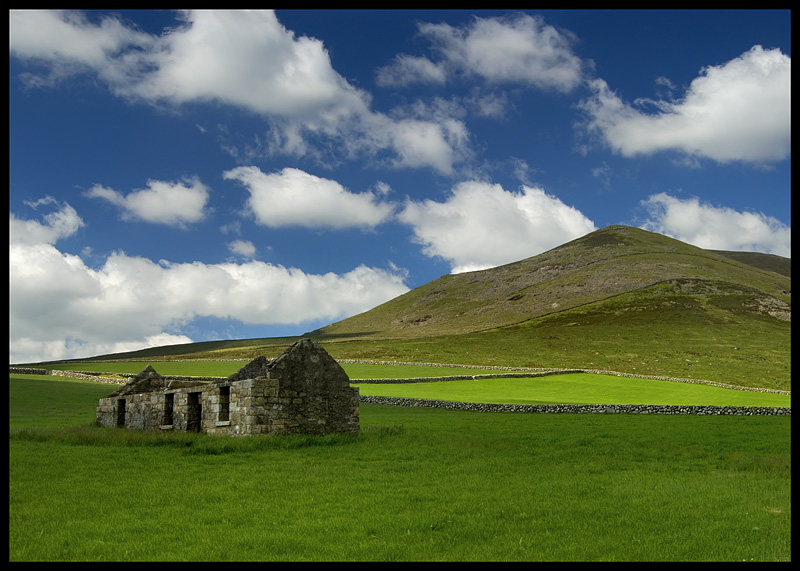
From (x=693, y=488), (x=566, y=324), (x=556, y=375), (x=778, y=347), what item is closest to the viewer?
(x=693, y=488)

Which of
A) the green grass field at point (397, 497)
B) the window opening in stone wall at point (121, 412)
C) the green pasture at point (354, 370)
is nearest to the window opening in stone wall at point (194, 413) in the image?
the green grass field at point (397, 497)

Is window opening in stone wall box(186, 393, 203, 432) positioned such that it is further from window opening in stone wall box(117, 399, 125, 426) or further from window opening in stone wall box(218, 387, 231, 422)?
window opening in stone wall box(117, 399, 125, 426)

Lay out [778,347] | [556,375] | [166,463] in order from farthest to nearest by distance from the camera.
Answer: [778,347]
[556,375]
[166,463]

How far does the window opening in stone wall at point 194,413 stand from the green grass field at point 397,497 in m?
2.36

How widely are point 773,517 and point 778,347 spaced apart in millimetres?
107249

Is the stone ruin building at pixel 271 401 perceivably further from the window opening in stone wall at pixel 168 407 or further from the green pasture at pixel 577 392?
the green pasture at pixel 577 392

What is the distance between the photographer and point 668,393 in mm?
60000

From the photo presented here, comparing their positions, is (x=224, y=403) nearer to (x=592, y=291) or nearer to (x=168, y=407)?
(x=168, y=407)

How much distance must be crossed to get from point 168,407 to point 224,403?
4073 millimetres

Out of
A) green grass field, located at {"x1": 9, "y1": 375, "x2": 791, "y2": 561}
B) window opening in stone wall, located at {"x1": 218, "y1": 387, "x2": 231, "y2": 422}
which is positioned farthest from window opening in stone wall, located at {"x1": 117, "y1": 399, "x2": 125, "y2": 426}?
window opening in stone wall, located at {"x1": 218, "y1": 387, "x2": 231, "y2": 422}

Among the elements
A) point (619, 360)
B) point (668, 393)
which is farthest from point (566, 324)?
point (668, 393)
